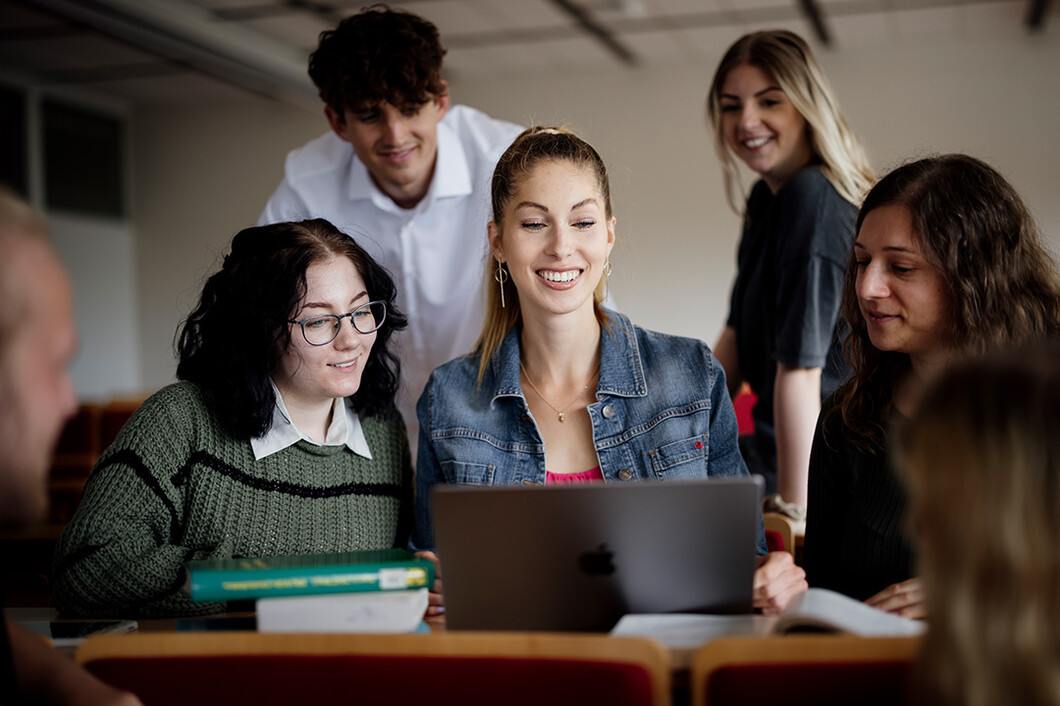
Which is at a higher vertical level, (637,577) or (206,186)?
(206,186)

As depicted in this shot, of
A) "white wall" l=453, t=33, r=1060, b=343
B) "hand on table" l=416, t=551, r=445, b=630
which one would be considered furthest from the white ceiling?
"hand on table" l=416, t=551, r=445, b=630

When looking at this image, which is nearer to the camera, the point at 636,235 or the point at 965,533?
the point at 965,533

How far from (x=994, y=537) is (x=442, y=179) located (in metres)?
1.98

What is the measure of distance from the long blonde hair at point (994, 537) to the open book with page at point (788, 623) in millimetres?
263

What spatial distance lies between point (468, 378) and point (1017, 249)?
1064 millimetres

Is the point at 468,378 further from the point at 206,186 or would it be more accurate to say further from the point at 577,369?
the point at 206,186

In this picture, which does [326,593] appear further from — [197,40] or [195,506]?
[197,40]

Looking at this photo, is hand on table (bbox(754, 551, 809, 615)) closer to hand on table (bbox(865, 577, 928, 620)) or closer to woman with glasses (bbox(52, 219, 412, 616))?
hand on table (bbox(865, 577, 928, 620))

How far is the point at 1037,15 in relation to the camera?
6.79 meters

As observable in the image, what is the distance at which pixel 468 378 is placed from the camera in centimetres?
209

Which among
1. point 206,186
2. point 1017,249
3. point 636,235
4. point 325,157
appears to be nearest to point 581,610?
point 1017,249

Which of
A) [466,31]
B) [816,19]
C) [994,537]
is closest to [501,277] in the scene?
[994,537]

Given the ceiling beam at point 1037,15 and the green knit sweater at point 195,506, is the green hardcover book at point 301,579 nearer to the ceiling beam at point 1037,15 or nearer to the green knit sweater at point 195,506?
the green knit sweater at point 195,506

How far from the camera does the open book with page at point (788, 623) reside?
1.17 metres
